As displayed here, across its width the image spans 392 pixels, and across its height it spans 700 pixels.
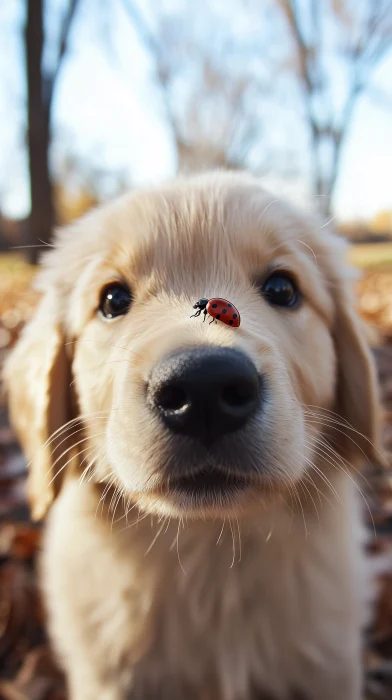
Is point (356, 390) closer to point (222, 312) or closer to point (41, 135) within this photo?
point (222, 312)

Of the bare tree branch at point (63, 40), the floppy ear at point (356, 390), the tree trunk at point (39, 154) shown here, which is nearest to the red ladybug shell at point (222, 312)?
the floppy ear at point (356, 390)

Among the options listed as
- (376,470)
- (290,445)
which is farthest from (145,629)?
(376,470)

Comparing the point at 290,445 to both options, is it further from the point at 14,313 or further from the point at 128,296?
the point at 14,313

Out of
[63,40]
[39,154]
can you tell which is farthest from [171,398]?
[63,40]

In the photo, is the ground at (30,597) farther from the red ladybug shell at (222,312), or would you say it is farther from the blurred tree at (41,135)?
the blurred tree at (41,135)

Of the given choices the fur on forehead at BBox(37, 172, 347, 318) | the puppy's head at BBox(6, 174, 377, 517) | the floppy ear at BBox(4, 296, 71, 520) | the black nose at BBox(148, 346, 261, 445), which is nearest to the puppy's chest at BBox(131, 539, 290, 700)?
the puppy's head at BBox(6, 174, 377, 517)

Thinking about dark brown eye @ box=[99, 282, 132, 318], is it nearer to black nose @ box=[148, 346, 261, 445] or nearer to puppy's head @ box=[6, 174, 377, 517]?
puppy's head @ box=[6, 174, 377, 517]

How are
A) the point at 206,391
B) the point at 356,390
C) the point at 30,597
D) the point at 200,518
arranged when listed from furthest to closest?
the point at 30,597 → the point at 356,390 → the point at 200,518 → the point at 206,391
